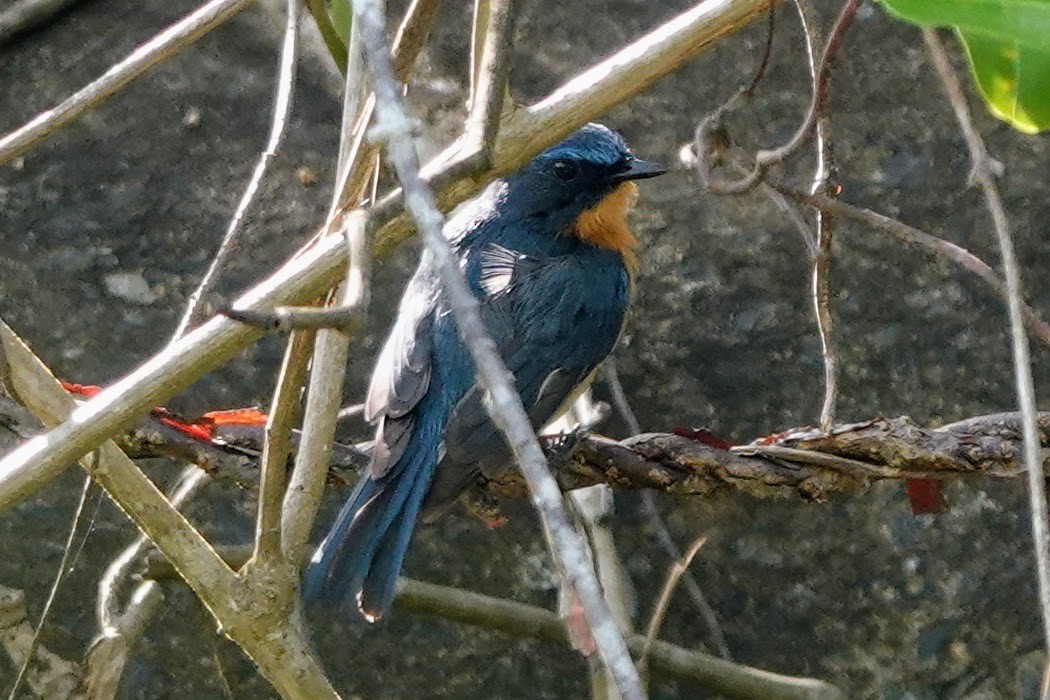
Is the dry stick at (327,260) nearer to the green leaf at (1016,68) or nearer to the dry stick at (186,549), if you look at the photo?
the dry stick at (186,549)

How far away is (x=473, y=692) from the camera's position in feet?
12.2

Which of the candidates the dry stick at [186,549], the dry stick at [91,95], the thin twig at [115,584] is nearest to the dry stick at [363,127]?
the dry stick at [91,95]

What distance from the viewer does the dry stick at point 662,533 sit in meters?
3.40

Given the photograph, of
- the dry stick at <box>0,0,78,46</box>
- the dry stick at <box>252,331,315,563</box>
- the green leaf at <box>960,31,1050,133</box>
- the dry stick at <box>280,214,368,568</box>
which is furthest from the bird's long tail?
the dry stick at <box>0,0,78,46</box>

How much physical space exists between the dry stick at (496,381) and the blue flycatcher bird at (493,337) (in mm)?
1603

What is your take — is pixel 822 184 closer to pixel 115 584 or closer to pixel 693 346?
pixel 693 346

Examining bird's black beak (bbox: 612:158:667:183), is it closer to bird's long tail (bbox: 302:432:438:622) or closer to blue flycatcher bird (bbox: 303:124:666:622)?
blue flycatcher bird (bbox: 303:124:666:622)

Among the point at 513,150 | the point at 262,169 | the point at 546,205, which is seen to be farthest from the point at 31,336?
the point at 513,150

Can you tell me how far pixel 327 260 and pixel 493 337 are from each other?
156 centimetres

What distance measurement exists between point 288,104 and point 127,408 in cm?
90

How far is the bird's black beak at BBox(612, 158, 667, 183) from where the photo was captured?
11.3ft

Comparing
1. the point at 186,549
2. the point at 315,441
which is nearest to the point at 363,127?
the point at 315,441

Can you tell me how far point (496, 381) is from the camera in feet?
3.17

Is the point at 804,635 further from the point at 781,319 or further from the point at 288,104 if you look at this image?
the point at 288,104
